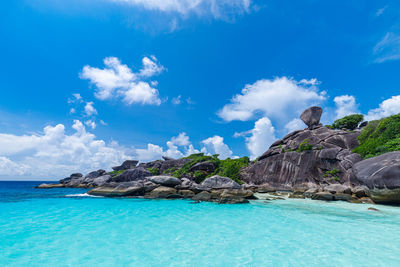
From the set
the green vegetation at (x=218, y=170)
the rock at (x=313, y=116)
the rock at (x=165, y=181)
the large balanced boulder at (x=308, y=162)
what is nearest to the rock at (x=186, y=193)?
the rock at (x=165, y=181)

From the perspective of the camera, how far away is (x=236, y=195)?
714 inches

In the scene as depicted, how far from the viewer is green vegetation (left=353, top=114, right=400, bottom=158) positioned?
64.4 ft

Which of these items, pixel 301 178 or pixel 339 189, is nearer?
pixel 339 189

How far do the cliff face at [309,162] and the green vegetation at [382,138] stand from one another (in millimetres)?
1493

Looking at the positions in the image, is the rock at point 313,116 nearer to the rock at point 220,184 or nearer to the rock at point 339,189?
the rock at point 339,189

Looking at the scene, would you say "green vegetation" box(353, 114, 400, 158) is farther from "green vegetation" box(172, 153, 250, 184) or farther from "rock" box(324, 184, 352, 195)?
"green vegetation" box(172, 153, 250, 184)

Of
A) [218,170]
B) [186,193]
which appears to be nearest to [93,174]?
[218,170]

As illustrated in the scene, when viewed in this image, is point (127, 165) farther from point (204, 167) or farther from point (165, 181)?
point (165, 181)

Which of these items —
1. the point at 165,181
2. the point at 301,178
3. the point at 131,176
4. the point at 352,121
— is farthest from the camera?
the point at 352,121

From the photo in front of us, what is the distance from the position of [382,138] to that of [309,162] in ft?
27.0

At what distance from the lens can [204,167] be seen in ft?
116

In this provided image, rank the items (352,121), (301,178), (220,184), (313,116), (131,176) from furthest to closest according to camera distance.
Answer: (352,121) < (313,116) < (131,176) < (301,178) < (220,184)

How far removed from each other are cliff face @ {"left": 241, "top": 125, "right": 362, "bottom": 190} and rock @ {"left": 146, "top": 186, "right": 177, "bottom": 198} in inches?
643

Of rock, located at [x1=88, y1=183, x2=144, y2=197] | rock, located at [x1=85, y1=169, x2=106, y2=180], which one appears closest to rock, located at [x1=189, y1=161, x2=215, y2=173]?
rock, located at [x1=88, y1=183, x2=144, y2=197]
